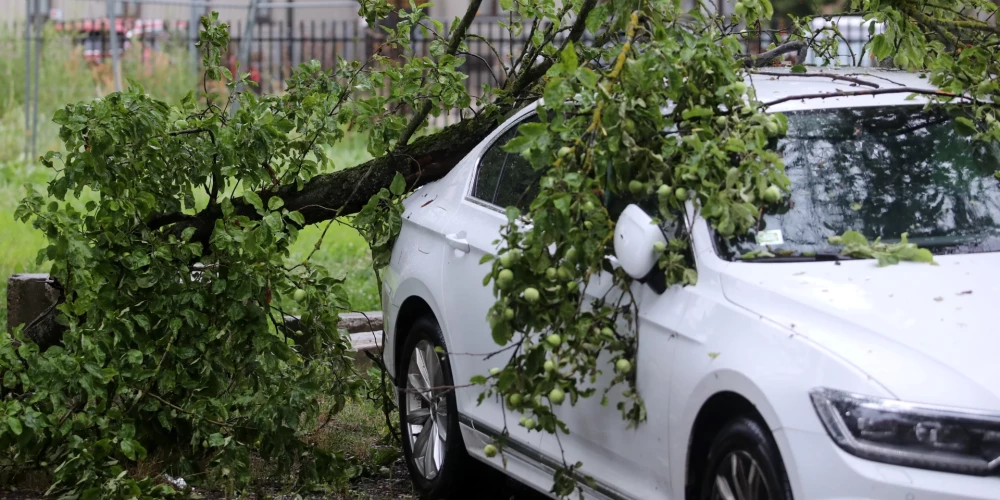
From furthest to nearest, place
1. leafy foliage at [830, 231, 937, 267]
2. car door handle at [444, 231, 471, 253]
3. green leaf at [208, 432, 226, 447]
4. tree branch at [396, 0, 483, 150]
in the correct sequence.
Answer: tree branch at [396, 0, 483, 150] → green leaf at [208, 432, 226, 447] → car door handle at [444, 231, 471, 253] → leafy foliage at [830, 231, 937, 267]

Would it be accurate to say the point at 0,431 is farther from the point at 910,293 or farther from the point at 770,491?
the point at 910,293

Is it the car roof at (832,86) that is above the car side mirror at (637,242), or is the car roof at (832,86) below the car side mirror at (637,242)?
above

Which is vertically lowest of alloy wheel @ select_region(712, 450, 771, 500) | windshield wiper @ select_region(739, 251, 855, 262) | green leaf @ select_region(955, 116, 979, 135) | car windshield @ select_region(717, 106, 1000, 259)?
alloy wheel @ select_region(712, 450, 771, 500)

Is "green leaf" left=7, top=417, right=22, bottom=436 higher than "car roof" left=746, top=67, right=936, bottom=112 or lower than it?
lower

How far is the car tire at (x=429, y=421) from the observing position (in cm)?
520

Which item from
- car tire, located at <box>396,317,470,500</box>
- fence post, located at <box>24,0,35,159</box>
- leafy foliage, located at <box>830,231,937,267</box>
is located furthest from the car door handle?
fence post, located at <box>24,0,35,159</box>

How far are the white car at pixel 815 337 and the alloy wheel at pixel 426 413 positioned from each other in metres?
0.24

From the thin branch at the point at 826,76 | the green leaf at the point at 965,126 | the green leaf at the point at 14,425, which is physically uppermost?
the thin branch at the point at 826,76

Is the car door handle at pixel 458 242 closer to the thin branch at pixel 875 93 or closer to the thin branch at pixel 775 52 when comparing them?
the thin branch at pixel 875 93

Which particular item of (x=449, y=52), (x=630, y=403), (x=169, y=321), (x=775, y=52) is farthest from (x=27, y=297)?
(x=630, y=403)

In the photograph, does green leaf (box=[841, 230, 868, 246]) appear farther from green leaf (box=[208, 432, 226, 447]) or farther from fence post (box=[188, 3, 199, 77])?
fence post (box=[188, 3, 199, 77])

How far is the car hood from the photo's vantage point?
3074mm

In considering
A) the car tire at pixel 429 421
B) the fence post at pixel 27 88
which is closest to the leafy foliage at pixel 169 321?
the car tire at pixel 429 421

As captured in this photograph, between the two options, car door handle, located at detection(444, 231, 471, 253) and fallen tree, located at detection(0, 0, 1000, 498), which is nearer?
fallen tree, located at detection(0, 0, 1000, 498)
